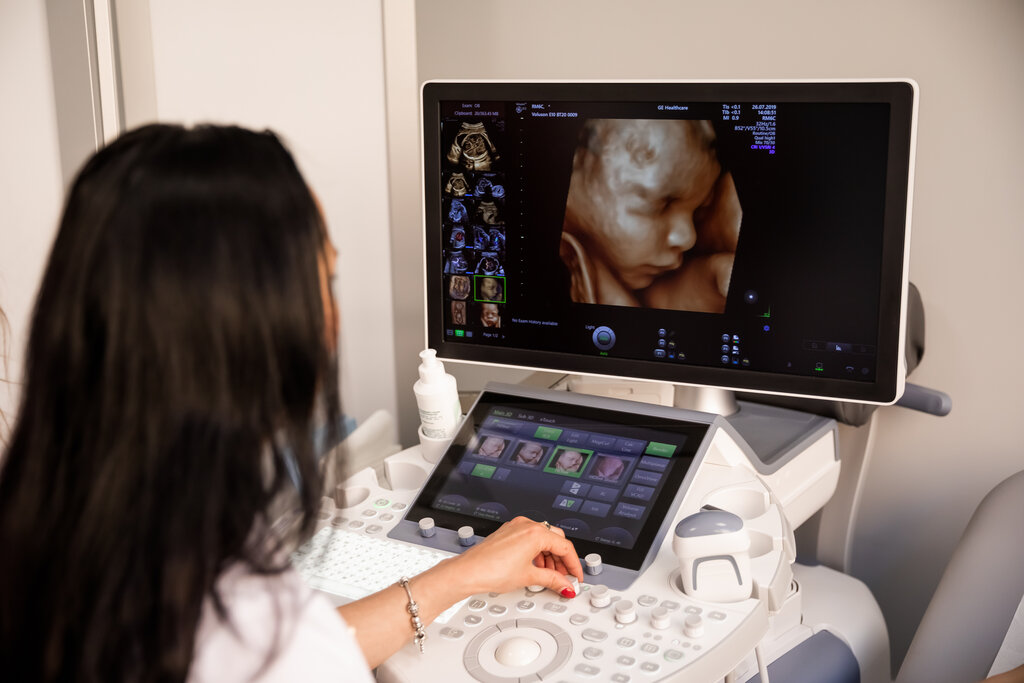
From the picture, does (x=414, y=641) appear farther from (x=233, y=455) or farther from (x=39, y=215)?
(x=39, y=215)

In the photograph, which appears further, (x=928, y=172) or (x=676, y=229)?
(x=928, y=172)

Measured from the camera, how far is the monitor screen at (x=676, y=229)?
42.6 inches

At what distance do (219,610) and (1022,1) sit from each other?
1.34 metres

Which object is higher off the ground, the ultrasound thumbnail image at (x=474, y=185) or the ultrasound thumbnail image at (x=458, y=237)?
the ultrasound thumbnail image at (x=474, y=185)

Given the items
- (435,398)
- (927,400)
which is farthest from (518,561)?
(927,400)

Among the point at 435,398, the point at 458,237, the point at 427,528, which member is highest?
the point at 458,237

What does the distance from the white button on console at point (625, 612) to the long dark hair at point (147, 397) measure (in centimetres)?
42

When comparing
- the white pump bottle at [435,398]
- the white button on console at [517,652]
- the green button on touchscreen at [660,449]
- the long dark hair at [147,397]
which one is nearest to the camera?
the long dark hair at [147,397]

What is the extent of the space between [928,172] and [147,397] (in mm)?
1242

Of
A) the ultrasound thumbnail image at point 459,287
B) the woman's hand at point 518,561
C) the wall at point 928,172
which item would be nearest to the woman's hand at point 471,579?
the woman's hand at point 518,561

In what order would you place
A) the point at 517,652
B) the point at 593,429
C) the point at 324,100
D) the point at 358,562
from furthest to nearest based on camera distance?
1. the point at 324,100
2. the point at 593,429
3. the point at 358,562
4. the point at 517,652

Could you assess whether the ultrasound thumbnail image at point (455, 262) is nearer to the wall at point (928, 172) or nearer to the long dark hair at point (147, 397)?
the wall at point (928, 172)

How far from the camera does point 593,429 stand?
1.21m

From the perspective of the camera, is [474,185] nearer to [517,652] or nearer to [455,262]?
[455,262]
